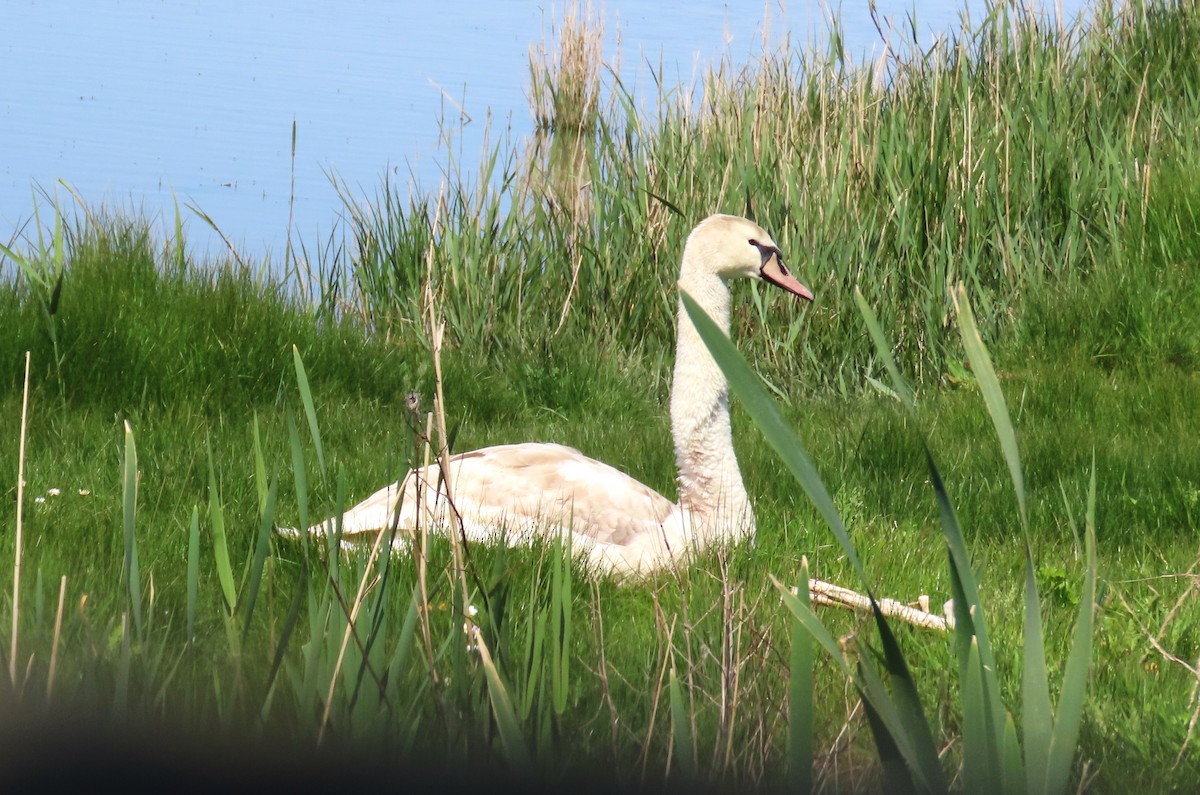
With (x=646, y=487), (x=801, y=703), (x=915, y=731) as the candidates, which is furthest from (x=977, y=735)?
(x=646, y=487)

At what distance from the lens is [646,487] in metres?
5.07

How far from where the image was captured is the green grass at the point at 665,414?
238 centimetres

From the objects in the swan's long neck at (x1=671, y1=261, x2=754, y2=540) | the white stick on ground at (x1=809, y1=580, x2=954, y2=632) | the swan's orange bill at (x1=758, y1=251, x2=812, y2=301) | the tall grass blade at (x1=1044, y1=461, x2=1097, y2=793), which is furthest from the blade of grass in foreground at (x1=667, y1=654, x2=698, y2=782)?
the swan's orange bill at (x1=758, y1=251, x2=812, y2=301)

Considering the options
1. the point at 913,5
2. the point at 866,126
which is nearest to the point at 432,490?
the point at 866,126

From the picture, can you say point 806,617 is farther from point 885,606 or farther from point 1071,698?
point 885,606

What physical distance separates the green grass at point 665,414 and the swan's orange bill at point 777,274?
0.85m

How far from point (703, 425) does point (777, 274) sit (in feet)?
2.61

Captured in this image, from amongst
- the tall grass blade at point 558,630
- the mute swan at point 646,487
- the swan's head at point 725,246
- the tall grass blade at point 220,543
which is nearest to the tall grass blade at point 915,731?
the tall grass blade at point 558,630

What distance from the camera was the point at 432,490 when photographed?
507cm

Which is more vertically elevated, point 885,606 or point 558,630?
point 558,630

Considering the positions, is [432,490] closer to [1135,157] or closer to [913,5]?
[1135,157]

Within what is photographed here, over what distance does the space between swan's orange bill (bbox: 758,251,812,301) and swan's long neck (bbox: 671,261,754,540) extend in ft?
0.75

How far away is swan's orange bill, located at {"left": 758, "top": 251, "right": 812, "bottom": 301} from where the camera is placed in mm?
5418

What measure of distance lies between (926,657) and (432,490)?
2052 millimetres
